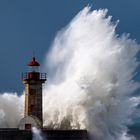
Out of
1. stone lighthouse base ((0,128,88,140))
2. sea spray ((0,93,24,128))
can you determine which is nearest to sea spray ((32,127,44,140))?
stone lighthouse base ((0,128,88,140))

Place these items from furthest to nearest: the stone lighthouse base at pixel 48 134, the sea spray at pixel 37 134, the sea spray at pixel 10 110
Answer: the sea spray at pixel 10 110, the sea spray at pixel 37 134, the stone lighthouse base at pixel 48 134

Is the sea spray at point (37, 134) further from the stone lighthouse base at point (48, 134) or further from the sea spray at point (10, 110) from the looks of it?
the sea spray at point (10, 110)

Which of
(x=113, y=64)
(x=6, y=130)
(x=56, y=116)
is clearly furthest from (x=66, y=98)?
(x=6, y=130)

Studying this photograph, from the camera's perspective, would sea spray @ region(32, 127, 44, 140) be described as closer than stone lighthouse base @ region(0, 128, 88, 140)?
No

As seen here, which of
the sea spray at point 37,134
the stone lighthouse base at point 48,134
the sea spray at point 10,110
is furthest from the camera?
the sea spray at point 10,110

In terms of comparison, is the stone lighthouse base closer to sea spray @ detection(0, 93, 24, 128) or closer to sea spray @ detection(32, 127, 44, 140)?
sea spray @ detection(32, 127, 44, 140)

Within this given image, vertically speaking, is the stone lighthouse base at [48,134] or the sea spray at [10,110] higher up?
the sea spray at [10,110]

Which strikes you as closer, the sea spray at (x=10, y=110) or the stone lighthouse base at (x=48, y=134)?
the stone lighthouse base at (x=48, y=134)

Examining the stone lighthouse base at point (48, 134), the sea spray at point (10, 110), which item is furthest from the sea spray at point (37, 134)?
the sea spray at point (10, 110)

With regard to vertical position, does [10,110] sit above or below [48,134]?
above

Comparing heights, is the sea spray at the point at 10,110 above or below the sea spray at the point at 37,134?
above

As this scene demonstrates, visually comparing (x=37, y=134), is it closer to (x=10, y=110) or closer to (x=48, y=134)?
(x=48, y=134)

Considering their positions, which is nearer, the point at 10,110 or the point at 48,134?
the point at 48,134

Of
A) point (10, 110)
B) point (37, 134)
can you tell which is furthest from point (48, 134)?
point (10, 110)
